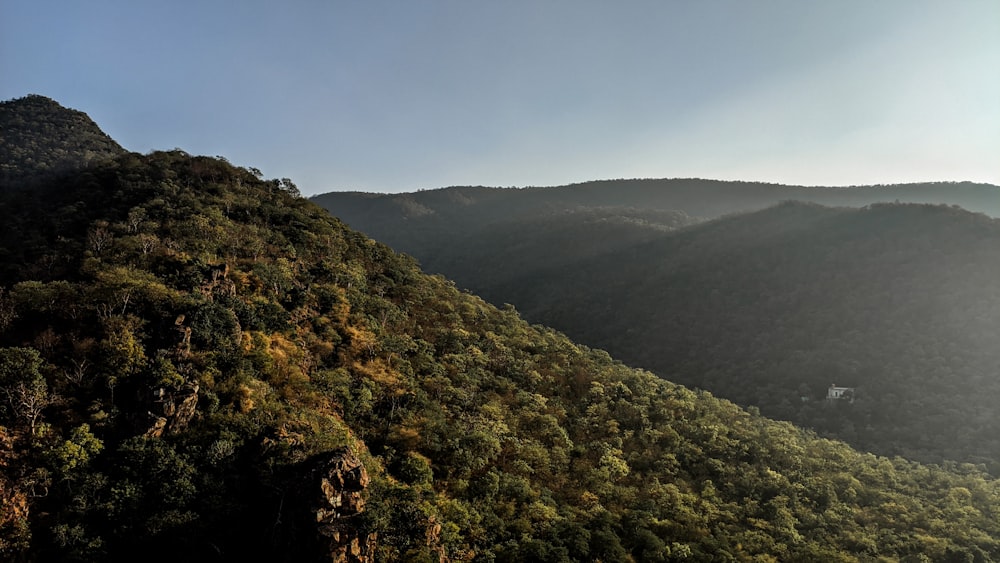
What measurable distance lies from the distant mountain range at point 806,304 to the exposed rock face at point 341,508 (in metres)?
42.6

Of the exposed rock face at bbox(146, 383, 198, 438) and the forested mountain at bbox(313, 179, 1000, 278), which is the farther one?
the forested mountain at bbox(313, 179, 1000, 278)

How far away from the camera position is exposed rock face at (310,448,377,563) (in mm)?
12305

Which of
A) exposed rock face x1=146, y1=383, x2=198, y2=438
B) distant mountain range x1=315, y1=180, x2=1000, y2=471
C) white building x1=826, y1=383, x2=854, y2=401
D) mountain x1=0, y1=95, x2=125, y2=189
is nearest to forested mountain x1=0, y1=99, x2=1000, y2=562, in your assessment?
exposed rock face x1=146, y1=383, x2=198, y2=438

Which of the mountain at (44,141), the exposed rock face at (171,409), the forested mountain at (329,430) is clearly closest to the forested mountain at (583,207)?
the mountain at (44,141)

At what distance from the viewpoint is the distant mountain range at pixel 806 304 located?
148 feet

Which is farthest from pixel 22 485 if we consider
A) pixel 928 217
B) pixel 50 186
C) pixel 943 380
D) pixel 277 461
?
pixel 928 217

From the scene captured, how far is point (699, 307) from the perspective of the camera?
246 ft

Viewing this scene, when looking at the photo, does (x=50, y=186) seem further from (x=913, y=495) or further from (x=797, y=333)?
(x=797, y=333)

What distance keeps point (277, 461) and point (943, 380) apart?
56.0 meters

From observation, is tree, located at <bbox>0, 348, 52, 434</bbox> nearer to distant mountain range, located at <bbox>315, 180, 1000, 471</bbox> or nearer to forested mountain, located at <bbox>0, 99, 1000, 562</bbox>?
forested mountain, located at <bbox>0, 99, 1000, 562</bbox>

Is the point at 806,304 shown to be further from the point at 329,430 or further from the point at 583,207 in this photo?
the point at 583,207

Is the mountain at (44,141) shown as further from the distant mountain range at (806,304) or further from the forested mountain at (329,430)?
the distant mountain range at (806,304)

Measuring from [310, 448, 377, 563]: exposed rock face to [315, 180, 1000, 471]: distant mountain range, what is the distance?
4258 cm

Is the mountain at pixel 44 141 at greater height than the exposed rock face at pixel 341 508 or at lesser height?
greater
